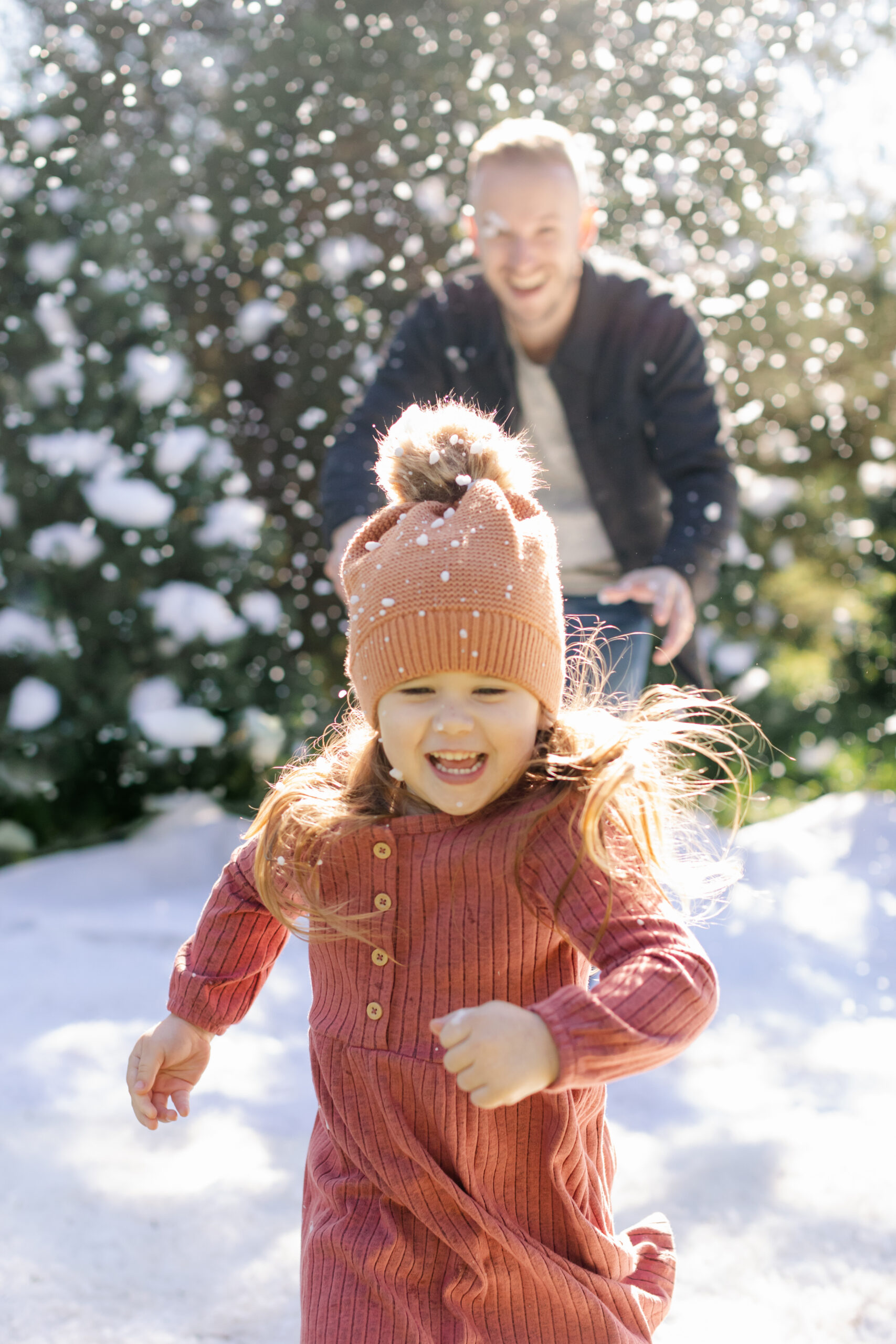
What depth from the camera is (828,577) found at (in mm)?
5883

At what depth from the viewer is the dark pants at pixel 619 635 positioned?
86.4 inches

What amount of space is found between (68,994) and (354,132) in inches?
134

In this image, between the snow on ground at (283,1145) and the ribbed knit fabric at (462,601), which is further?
the snow on ground at (283,1145)

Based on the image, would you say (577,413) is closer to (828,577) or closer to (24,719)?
(24,719)

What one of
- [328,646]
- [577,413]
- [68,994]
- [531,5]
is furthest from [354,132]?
[68,994]

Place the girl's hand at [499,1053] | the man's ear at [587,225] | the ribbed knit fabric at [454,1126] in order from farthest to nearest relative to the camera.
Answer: the man's ear at [587,225] < the ribbed knit fabric at [454,1126] < the girl's hand at [499,1053]

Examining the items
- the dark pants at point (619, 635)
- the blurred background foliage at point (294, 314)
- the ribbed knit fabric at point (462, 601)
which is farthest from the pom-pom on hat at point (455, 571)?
the blurred background foliage at point (294, 314)

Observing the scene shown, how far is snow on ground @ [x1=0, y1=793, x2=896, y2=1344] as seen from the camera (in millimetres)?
1868

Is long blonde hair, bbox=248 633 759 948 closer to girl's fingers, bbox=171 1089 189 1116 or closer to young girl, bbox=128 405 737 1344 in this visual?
young girl, bbox=128 405 737 1344

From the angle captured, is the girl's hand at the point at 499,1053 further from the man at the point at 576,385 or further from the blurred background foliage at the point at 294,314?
the blurred background foliage at the point at 294,314

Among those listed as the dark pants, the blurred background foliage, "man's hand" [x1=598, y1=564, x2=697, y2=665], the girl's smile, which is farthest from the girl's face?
the blurred background foliage

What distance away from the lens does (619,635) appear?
2221 mm

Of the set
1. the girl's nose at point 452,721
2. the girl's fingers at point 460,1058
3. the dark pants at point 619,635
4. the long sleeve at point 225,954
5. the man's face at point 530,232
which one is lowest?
the long sleeve at point 225,954

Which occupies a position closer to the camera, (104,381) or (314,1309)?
(314,1309)
